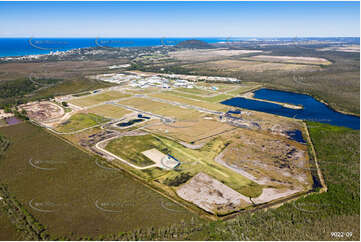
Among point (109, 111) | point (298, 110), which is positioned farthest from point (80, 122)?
point (298, 110)

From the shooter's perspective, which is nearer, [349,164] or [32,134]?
[349,164]

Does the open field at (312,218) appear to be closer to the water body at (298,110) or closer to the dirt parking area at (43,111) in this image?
the water body at (298,110)

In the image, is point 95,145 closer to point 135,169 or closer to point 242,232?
point 135,169

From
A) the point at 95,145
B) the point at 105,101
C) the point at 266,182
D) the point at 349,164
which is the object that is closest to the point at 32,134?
the point at 95,145

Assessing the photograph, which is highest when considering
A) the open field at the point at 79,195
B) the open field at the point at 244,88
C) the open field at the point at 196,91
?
the open field at the point at 244,88

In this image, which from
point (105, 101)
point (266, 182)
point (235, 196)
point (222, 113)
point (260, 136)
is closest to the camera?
point (235, 196)

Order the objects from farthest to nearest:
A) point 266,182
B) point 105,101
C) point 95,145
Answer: point 105,101 → point 95,145 → point 266,182

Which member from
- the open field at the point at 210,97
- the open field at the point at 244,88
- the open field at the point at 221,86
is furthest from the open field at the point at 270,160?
the open field at the point at 221,86

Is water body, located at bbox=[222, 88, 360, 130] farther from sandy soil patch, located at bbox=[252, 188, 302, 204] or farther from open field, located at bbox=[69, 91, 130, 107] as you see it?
open field, located at bbox=[69, 91, 130, 107]
